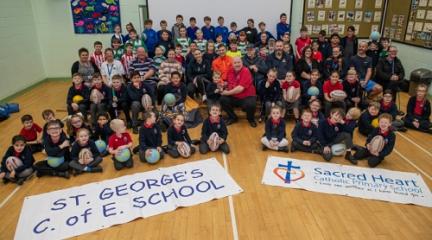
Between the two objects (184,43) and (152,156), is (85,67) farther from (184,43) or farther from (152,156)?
(152,156)

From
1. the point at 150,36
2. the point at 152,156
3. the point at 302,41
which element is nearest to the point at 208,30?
the point at 150,36

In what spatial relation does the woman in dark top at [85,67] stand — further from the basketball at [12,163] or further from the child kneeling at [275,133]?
the child kneeling at [275,133]

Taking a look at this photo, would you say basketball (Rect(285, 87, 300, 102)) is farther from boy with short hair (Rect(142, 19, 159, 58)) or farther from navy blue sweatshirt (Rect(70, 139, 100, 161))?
boy with short hair (Rect(142, 19, 159, 58))

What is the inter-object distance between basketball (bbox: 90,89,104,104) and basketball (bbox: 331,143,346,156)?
3.88 meters

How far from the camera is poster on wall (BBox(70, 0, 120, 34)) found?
809 cm

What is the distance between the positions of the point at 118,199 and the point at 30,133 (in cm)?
229

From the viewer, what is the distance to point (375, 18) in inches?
332

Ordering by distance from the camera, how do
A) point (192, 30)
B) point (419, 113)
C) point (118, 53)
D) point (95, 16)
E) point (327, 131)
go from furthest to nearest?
point (95, 16) → point (192, 30) → point (118, 53) → point (419, 113) → point (327, 131)

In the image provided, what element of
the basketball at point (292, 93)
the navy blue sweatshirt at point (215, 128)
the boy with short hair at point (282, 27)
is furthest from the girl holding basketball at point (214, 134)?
the boy with short hair at point (282, 27)

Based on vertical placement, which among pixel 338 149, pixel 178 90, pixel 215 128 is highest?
pixel 178 90

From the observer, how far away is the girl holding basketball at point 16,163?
3818 millimetres

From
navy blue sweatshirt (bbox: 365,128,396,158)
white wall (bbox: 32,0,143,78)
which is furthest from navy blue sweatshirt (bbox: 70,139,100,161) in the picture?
white wall (bbox: 32,0,143,78)

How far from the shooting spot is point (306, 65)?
645 cm

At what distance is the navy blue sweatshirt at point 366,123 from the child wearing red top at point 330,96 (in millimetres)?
513
